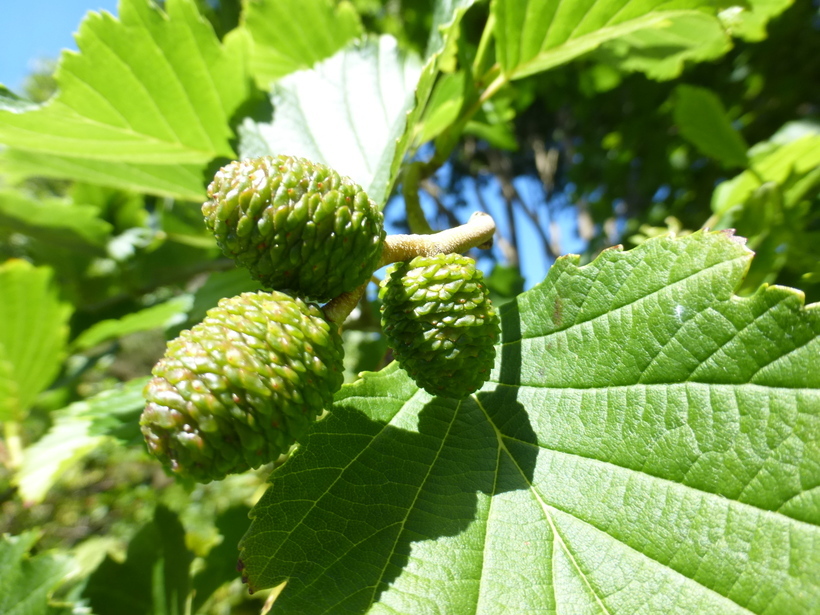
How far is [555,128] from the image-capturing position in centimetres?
664

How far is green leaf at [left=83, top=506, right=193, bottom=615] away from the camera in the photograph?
6.70 feet

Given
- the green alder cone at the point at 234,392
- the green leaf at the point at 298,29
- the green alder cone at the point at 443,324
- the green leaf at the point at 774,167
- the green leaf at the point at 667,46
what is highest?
the green leaf at the point at 298,29

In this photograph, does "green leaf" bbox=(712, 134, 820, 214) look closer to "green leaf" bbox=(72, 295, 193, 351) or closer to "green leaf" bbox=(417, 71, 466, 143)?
"green leaf" bbox=(417, 71, 466, 143)

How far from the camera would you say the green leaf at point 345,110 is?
159 centimetres

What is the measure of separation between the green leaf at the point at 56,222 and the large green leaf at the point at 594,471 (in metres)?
2.15

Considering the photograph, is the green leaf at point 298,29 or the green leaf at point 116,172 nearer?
the green leaf at point 116,172

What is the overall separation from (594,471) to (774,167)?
75.3 inches

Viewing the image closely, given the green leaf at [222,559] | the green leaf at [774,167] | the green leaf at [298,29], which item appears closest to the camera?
the green leaf at [298,29]

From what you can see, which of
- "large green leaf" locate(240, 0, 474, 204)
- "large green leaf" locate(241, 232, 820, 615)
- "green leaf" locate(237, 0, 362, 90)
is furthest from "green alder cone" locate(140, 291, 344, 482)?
"green leaf" locate(237, 0, 362, 90)

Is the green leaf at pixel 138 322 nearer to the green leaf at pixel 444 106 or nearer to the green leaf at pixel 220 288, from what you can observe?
the green leaf at pixel 220 288

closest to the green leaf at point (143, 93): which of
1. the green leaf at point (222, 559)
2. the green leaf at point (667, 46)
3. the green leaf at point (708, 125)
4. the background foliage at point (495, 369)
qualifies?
the background foliage at point (495, 369)

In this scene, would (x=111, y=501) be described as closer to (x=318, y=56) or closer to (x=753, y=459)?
(x=318, y=56)

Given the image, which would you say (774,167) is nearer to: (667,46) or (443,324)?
(667,46)

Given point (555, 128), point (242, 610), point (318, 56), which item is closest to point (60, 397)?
point (242, 610)
